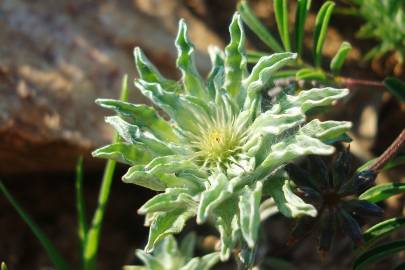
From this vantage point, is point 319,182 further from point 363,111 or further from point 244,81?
point 363,111

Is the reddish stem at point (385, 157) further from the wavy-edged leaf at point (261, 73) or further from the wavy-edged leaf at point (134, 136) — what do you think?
the wavy-edged leaf at point (134, 136)

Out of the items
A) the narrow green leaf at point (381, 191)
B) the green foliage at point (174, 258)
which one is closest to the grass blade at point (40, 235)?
the green foliage at point (174, 258)

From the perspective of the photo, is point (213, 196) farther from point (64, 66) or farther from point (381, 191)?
point (64, 66)

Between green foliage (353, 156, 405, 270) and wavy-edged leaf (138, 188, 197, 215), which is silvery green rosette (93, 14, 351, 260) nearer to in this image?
wavy-edged leaf (138, 188, 197, 215)

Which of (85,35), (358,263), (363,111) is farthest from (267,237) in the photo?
(85,35)

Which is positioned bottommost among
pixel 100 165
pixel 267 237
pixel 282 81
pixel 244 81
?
pixel 267 237

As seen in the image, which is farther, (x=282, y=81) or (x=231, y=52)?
(x=282, y=81)
